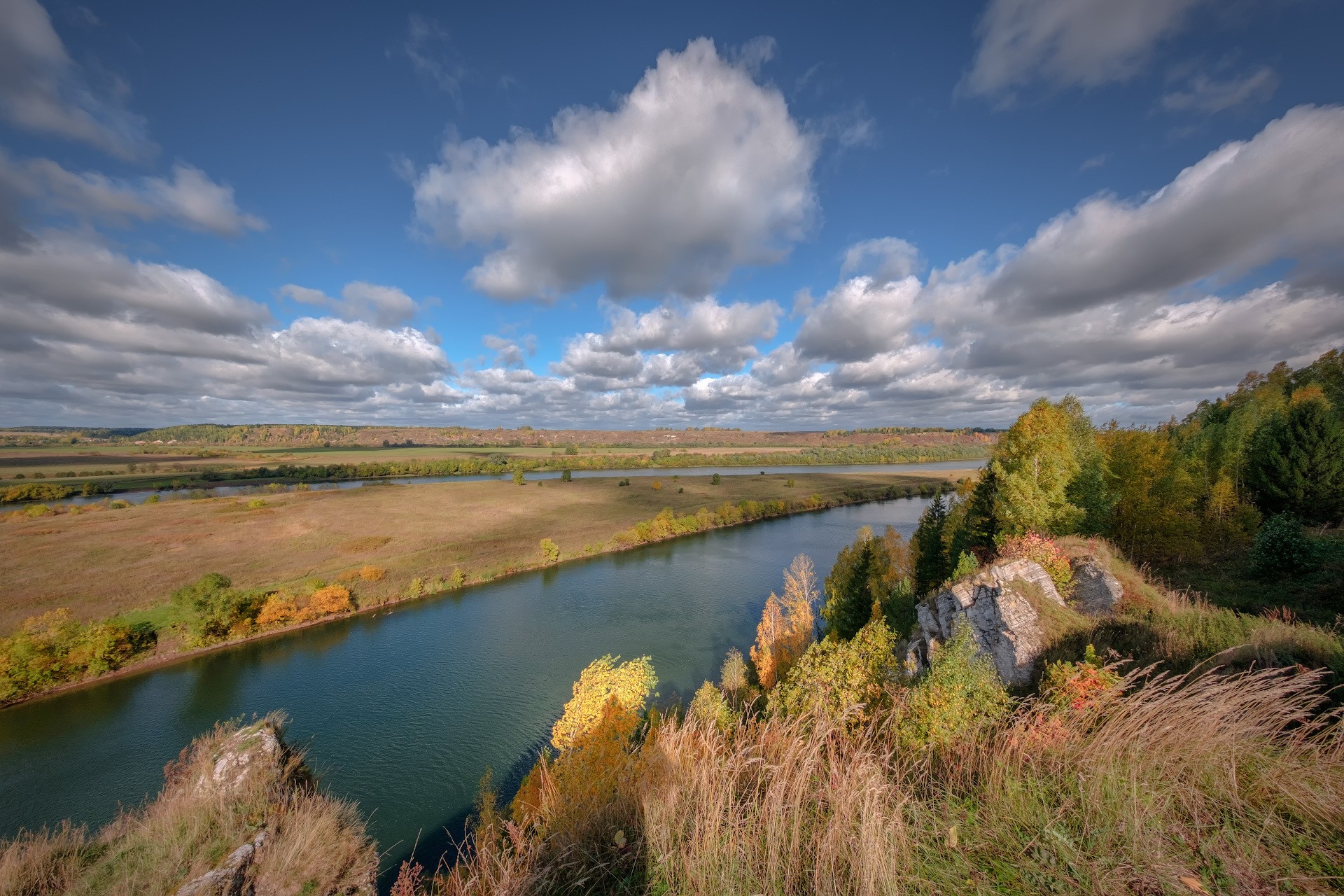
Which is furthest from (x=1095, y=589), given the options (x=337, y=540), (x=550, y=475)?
(x=550, y=475)

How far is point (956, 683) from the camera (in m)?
7.21

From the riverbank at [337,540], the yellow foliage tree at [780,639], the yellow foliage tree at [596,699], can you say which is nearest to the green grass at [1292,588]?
the yellow foliage tree at [780,639]

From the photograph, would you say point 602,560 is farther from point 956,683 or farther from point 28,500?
point 28,500

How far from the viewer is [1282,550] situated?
14117 mm

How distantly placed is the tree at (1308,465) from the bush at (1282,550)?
1259 centimetres

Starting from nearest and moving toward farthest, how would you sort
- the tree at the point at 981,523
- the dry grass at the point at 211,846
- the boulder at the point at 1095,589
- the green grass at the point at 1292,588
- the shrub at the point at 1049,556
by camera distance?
the dry grass at the point at 211,846 < the green grass at the point at 1292,588 < the boulder at the point at 1095,589 < the shrub at the point at 1049,556 < the tree at the point at 981,523

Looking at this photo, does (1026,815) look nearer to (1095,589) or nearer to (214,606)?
(1095,589)

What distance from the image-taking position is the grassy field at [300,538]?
42.4 metres

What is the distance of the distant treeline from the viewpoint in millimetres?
117125

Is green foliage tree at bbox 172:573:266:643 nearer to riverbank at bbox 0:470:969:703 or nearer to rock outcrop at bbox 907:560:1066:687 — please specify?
riverbank at bbox 0:470:969:703

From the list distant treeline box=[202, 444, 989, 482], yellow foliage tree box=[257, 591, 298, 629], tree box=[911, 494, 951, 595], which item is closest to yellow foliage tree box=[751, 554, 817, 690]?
tree box=[911, 494, 951, 595]

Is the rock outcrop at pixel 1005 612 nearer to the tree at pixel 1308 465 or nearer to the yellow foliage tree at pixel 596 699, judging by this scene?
the yellow foliage tree at pixel 596 699

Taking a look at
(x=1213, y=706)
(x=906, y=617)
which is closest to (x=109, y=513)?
(x=906, y=617)

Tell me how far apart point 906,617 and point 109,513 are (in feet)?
319
